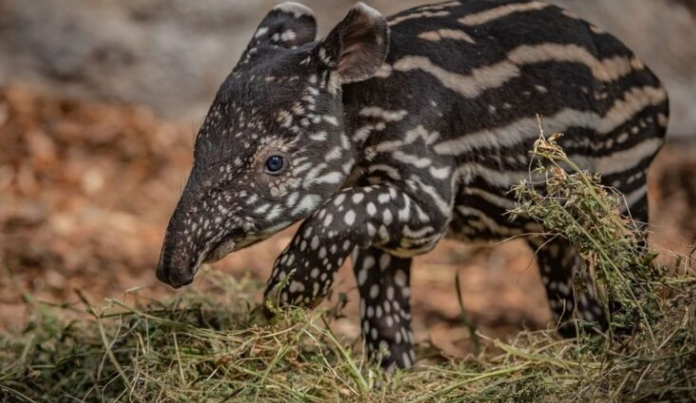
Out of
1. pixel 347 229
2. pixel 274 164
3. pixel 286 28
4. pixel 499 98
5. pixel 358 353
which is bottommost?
pixel 358 353

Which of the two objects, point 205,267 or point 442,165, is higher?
point 442,165

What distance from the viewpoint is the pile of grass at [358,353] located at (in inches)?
178

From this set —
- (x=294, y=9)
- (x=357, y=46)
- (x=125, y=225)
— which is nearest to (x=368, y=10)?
(x=357, y=46)

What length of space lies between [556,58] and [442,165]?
0.85 metres

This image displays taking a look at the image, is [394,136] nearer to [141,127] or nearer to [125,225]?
[125,225]

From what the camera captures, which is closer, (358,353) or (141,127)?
(358,353)

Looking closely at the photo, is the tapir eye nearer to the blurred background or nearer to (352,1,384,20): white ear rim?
(352,1,384,20): white ear rim

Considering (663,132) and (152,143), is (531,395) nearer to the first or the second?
(663,132)

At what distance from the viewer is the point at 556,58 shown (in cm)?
580

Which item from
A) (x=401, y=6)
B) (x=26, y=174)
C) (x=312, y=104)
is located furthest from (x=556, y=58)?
(x=26, y=174)

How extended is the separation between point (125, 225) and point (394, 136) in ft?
14.7

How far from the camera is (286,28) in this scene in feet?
19.3

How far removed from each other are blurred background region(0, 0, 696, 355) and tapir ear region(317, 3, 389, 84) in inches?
139

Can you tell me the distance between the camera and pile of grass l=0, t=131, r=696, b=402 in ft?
14.9
